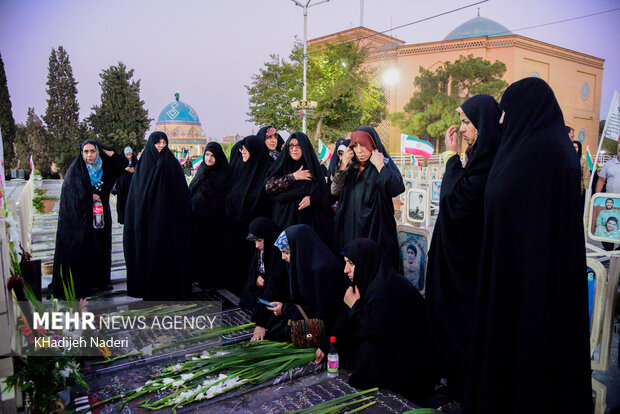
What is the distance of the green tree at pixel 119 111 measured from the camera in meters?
20.9

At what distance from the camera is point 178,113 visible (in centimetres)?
2998

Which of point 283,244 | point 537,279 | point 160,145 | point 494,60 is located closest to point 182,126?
point 494,60

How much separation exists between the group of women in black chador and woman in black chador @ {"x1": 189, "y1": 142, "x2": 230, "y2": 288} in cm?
1

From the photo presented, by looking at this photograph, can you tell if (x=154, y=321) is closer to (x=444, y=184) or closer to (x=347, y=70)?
(x=444, y=184)

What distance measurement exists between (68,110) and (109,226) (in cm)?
2308

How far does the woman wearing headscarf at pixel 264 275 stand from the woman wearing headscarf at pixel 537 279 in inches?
63.3

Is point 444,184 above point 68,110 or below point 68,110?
below

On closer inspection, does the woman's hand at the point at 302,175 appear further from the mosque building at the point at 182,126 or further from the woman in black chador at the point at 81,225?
the mosque building at the point at 182,126

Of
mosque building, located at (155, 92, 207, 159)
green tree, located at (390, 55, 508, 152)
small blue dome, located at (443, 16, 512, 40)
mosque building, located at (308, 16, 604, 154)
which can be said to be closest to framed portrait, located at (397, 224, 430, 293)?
green tree, located at (390, 55, 508, 152)

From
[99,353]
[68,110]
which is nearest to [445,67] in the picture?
[68,110]

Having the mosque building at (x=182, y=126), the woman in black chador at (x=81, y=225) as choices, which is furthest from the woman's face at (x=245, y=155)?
the mosque building at (x=182, y=126)

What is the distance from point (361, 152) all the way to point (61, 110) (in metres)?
25.1

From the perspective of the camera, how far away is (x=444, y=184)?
7.38ft

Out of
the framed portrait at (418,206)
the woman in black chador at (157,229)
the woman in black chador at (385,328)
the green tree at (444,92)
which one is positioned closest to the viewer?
the woman in black chador at (385,328)
